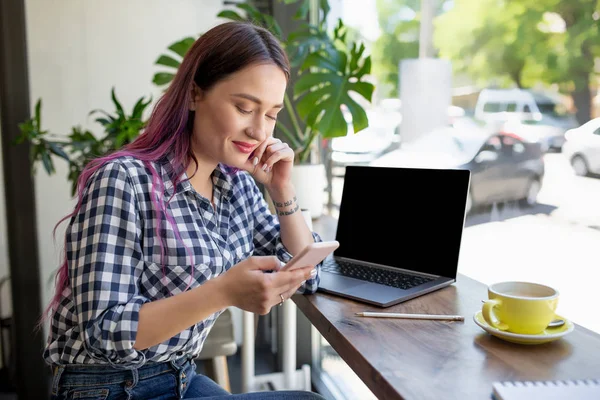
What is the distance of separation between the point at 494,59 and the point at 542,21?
18cm

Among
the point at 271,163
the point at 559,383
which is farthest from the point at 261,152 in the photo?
the point at 559,383

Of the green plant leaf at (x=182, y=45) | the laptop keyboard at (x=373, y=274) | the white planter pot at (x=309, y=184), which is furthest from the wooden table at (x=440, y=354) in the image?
the green plant leaf at (x=182, y=45)

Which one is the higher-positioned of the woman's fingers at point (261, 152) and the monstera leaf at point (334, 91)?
the monstera leaf at point (334, 91)

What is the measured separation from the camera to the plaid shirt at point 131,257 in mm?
913

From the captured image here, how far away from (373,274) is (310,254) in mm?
438

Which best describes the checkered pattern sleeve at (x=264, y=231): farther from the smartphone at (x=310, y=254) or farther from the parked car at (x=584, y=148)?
the parked car at (x=584, y=148)

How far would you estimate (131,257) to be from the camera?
0.97m

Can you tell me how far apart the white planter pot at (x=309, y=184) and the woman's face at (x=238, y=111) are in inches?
29.2

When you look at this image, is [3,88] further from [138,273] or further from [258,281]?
[258,281]

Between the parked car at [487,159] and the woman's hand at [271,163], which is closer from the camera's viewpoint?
the woman's hand at [271,163]

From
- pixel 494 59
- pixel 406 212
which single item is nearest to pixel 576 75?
pixel 494 59

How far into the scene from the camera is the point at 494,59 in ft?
4.70

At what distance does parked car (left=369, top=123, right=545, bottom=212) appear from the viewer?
138cm

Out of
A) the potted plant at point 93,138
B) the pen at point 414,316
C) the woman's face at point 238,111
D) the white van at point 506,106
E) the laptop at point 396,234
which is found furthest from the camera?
the potted plant at point 93,138
